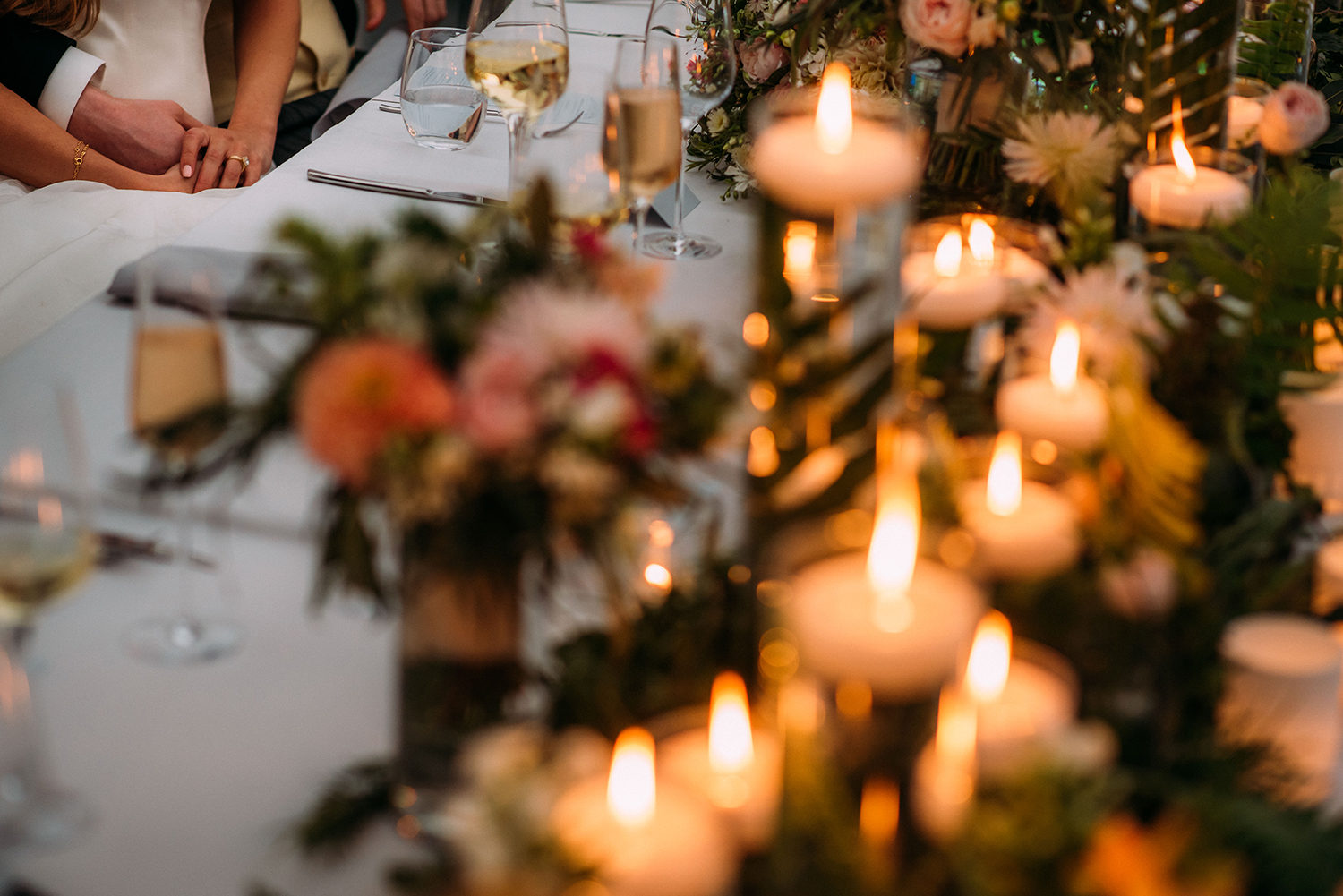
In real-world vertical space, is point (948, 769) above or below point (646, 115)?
below

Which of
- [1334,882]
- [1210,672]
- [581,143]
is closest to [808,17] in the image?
[581,143]

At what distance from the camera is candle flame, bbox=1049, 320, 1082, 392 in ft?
2.67

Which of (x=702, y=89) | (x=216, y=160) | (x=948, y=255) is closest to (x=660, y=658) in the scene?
(x=948, y=255)

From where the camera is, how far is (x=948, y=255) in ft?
3.20

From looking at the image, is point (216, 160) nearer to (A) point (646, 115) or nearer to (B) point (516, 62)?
(B) point (516, 62)

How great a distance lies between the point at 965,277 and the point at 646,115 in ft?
1.22

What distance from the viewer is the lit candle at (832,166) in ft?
1.88

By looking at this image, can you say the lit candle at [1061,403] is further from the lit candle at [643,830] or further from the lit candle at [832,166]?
the lit candle at [643,830]

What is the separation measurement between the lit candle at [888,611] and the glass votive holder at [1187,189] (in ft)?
2.17

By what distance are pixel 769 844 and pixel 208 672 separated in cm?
42

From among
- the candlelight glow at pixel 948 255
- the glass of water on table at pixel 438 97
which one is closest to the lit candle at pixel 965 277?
the candlelight glow at pixel 948 255

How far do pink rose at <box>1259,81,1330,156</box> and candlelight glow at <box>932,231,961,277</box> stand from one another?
0.45 metres

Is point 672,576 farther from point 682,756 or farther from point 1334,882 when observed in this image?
point 1334,882

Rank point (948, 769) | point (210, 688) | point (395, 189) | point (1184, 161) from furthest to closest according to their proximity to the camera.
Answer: point (395, 189) → point (1184, 161) → point (210, 688) → point (948, 769)
